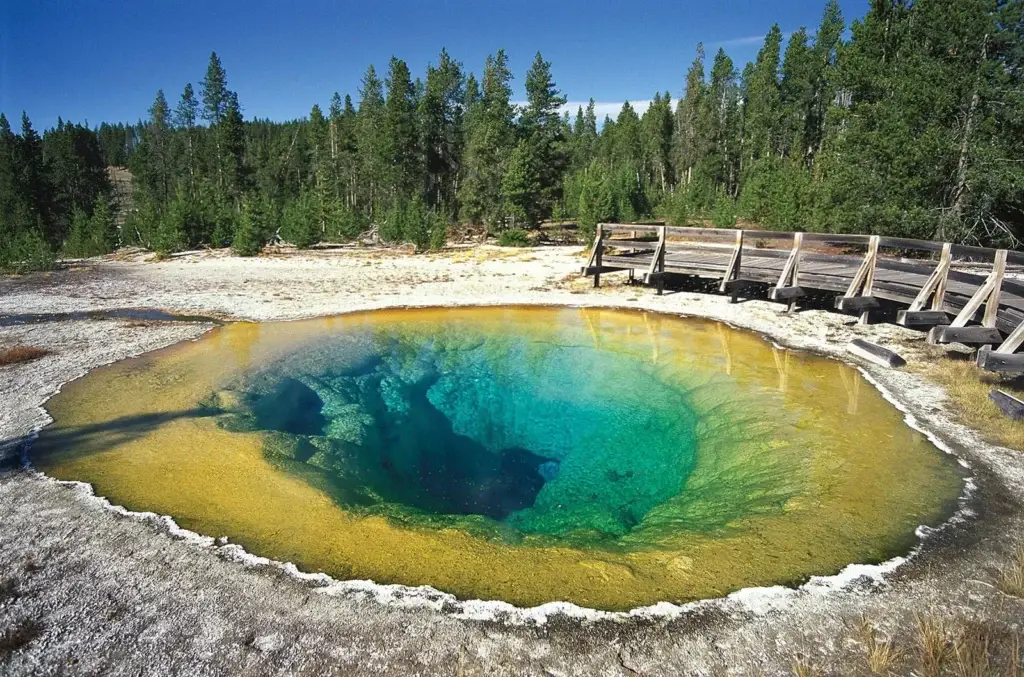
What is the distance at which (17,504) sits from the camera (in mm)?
6574

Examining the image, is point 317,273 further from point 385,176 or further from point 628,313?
point 385,176

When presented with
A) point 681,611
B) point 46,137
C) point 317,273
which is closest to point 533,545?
point 681,611

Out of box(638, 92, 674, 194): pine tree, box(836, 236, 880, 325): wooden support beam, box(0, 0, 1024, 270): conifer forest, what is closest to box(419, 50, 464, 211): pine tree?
box(0, 0, 1024, 270): conifer forest

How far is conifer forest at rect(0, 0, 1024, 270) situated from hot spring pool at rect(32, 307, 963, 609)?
14612 millimetres

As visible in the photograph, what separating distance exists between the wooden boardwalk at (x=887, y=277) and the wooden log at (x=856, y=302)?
0.02m

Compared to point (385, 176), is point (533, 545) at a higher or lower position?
lower

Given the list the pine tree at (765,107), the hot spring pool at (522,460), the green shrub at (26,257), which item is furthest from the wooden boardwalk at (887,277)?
the pine tree at (765,107)

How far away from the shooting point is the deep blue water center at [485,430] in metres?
7.77

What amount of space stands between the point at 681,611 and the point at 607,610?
2.05 ft

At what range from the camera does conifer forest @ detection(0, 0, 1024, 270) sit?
21.1 m

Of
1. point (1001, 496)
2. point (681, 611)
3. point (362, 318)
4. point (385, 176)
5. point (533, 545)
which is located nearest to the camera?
point (681, 611)

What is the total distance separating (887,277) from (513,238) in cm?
2454

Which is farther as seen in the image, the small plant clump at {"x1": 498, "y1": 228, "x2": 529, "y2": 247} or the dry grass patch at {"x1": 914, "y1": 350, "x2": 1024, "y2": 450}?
the small plant clump at {"x1": 498, "y1": 228, "x2": 529, "y2": 247}

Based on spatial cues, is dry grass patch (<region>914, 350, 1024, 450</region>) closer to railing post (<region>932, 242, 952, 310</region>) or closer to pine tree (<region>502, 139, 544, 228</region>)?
railing post (<region>932, 242, 952, 310</region>)
